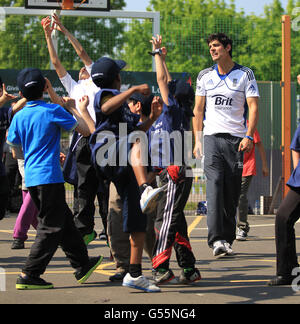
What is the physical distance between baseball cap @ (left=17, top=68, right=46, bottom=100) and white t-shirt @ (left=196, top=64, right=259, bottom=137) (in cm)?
245

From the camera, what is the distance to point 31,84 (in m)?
5.91

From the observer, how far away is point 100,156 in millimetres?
5648

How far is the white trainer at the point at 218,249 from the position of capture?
24.6 ft

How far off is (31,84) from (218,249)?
2783 mm

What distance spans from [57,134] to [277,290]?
7.08 feet

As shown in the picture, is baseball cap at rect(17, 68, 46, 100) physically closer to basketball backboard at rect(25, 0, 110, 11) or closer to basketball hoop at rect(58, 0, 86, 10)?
basketball hoop at rect(58, 0, 86, 10)

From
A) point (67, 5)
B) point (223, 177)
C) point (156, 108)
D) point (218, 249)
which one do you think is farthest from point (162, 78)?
point (67, 5)

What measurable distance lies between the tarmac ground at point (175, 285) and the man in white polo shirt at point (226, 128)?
0.60m

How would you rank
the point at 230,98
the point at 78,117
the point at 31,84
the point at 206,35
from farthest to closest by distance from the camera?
the point at 206,35 < the point at 230,98 < the point at 78,117 < the point at 31,84

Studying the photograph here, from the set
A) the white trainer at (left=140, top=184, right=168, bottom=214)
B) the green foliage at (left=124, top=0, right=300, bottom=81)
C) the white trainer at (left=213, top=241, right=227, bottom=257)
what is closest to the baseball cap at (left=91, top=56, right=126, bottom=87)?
the white trainer at (left=140, top=184, right=168, bottom=214)

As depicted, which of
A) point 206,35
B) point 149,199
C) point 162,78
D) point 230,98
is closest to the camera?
point 149,199

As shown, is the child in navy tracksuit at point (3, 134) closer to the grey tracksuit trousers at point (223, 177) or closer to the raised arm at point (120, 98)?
the raised arm at point (120, 98)

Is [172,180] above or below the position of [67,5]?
below

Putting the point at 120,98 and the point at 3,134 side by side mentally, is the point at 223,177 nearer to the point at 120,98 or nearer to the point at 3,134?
the point at 3,134
